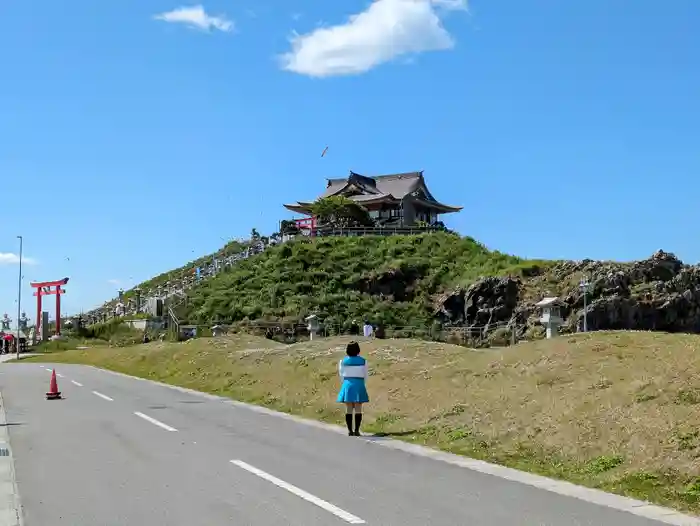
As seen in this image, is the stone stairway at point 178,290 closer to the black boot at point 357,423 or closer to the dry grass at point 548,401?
the dry grass at point 548,401

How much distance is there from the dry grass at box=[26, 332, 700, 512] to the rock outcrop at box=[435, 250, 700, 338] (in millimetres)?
27047

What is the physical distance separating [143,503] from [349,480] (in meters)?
2.59

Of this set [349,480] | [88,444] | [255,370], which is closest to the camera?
[349,480]

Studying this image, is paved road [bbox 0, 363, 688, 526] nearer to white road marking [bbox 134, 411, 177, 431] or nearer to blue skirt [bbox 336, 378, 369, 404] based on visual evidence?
white road marking [bbox 134, 411, 177, 431]

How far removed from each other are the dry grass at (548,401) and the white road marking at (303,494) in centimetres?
333

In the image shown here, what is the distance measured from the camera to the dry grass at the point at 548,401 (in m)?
9.29

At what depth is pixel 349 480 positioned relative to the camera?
9.34m

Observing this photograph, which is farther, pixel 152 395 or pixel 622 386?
pixel 152 395

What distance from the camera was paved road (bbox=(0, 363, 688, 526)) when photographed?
7.45m

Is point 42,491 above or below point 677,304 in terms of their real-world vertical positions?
below

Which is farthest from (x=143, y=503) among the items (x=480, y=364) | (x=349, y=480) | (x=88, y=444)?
(x=480, y=364)

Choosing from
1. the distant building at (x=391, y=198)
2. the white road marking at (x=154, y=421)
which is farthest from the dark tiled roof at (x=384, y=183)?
the white road marking at (x=154, y=421)

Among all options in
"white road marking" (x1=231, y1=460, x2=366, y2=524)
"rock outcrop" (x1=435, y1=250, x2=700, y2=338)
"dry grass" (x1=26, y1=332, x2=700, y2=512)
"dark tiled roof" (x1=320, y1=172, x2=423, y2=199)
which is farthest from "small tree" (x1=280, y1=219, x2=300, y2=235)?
"white road marking" (x1=231, y1=460, x2=366, y2=524)

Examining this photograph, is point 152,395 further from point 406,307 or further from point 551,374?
point 406,307
